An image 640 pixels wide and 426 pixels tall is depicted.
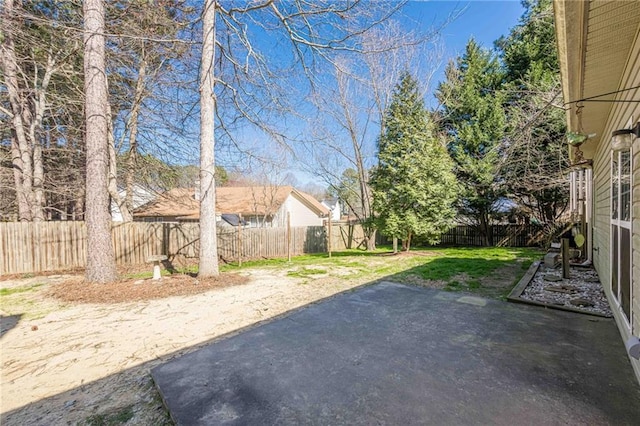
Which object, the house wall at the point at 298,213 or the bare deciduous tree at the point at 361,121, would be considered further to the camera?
the house wall at the point at 298,213

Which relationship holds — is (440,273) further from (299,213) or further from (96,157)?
(299,213)

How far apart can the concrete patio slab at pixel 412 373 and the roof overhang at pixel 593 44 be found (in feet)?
7.57

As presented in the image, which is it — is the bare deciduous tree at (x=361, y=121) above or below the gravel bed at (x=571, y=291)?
above

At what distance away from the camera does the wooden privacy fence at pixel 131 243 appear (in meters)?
7.40

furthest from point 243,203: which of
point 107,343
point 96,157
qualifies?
point 107,343

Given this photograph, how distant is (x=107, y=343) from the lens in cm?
328

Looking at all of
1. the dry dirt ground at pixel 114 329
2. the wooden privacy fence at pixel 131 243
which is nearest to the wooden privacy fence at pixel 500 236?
the wooden privacy fence at pixel 131 243

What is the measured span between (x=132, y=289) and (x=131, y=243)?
13.7 ft

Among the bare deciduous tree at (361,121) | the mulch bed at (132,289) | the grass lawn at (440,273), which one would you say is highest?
the bare deciduous tree at (361,121)

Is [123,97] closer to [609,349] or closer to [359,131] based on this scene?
[359,131]

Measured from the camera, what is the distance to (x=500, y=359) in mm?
2639

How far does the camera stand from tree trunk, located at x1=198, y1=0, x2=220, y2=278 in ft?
21.2

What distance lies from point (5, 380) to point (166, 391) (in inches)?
64.7

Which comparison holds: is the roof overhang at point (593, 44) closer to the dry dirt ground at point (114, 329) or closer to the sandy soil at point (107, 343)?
the dry dirt ground at point (114, 329)
